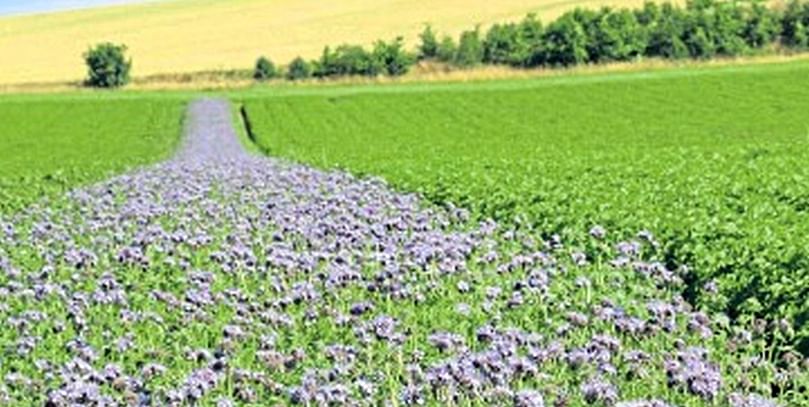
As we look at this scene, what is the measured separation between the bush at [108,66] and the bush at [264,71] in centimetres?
814

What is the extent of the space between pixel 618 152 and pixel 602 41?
2096 inches

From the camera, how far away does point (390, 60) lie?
283 ft

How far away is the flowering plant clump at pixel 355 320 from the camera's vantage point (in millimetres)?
7699

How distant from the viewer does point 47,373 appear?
8.56 metres

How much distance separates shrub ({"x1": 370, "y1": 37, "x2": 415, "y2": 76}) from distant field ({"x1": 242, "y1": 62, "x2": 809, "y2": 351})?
10.0 m

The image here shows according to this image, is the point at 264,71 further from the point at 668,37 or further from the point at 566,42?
the point at 668,37

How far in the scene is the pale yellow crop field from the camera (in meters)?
100

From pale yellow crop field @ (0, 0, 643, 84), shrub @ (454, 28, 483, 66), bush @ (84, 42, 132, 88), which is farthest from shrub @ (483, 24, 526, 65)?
bush @ (84, 42, 132, 88)

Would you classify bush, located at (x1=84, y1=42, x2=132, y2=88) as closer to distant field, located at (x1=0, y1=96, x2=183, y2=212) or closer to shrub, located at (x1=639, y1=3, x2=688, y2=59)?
distant field, located at (x1=0, y1=96, x2=183, y2=212)

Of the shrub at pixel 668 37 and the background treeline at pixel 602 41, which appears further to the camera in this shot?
the shrub at pixel 668 37

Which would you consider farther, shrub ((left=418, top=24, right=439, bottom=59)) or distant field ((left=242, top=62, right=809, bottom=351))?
shrub ((left=418, top=24, right=439, bottom=59))

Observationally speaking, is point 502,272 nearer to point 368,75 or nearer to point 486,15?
point 368,75

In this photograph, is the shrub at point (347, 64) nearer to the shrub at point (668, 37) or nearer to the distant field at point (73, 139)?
the shrub at point (668, 37)

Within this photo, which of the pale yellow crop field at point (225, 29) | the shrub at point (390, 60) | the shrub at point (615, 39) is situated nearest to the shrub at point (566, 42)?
the shrub at point (615, 39)
